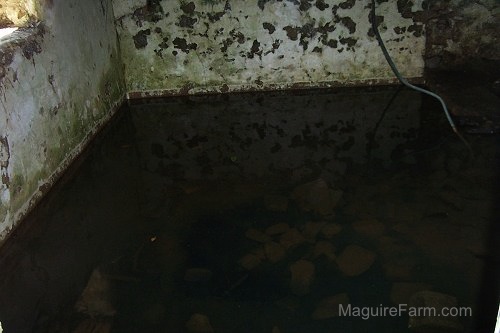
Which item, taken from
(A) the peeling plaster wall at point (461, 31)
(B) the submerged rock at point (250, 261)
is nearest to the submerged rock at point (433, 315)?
(B) the submerged rock at point (250, 261)

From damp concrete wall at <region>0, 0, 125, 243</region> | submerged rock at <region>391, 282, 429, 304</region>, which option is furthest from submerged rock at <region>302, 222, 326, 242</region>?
damp concrete wall at <region>0, 0, 125, 243</region>

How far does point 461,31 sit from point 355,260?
2.50 meters

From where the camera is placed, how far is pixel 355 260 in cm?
191

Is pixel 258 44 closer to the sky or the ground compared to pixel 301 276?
closer to the sky

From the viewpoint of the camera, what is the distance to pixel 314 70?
3.72 metres

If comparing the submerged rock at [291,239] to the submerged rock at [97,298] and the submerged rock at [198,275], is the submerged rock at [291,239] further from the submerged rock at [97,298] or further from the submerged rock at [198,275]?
the submerged rock at [97,298]

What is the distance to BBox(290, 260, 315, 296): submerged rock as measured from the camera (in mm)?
1784

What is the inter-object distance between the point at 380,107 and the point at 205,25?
1.49 m

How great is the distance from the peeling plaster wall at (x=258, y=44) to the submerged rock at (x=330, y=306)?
2355 millimetres

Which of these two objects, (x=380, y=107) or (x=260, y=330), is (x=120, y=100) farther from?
(x=260, y=330)

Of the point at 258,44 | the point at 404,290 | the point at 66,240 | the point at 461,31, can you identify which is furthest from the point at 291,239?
the point at 461,31

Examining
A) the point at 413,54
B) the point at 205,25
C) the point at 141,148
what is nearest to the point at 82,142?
the point at 141,148

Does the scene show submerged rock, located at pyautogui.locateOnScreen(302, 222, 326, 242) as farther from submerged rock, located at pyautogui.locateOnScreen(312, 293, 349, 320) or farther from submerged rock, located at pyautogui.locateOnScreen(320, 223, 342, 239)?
submerged rock, located at pyautogui.locateOnScreen(312, 293, 349, 320)

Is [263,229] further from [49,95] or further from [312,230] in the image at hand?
[49,95]
